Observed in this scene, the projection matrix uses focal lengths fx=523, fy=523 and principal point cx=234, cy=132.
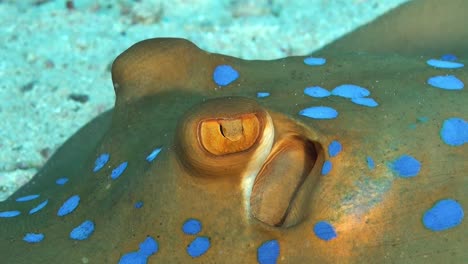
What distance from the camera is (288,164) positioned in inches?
89.6

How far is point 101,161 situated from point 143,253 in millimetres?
680

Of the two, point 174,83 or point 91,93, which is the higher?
point 174,83

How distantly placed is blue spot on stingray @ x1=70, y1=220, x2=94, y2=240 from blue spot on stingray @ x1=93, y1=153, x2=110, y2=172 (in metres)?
0.36

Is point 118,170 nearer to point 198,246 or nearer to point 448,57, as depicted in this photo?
point 198,246

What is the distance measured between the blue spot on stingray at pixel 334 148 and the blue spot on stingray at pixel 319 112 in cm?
17

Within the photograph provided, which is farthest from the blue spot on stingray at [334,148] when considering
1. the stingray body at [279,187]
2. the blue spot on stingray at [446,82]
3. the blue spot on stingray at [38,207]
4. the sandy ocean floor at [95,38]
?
the sandy ocean floor at [95,38]

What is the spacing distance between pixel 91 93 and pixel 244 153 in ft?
12.3

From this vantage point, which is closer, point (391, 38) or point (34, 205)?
point (34, 205)

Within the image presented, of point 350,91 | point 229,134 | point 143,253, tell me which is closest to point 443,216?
point 350,91

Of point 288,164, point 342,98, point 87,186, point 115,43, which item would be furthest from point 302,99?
point 115,43

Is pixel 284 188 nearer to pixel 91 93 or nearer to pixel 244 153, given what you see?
pixel 244 153

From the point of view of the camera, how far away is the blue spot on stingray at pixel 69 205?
8.10 ft

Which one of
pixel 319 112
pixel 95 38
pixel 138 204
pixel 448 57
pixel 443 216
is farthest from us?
pixel 95 38

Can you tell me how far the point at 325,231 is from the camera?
2.10 m
